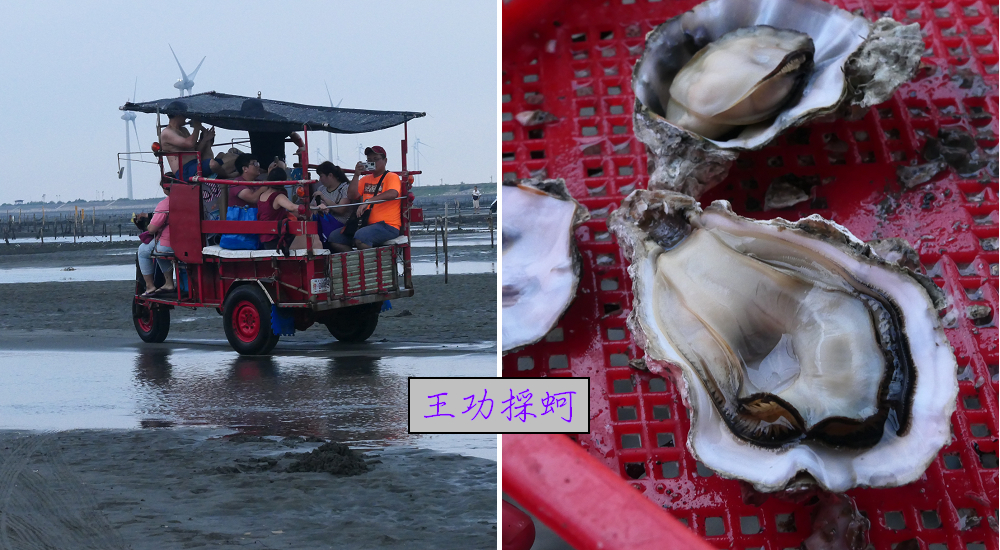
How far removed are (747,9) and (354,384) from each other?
92.7 inches

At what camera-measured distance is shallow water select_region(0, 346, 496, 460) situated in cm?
287

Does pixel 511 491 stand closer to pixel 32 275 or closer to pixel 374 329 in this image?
pixel 374 329

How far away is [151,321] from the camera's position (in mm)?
4035

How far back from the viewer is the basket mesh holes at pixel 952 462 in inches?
47.4

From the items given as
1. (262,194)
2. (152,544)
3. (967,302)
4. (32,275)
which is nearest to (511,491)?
(967,302)

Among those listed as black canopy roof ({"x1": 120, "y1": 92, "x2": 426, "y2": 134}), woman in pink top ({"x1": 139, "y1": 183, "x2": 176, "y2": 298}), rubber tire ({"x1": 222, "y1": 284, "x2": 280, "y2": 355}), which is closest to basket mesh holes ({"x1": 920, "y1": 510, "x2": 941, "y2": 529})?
black canopy roof ({"x1": 120, "y1": 92, "x2": 426, "y2": 134})

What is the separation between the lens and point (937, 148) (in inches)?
55.0

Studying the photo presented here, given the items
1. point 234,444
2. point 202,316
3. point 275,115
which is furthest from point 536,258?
point 202,316

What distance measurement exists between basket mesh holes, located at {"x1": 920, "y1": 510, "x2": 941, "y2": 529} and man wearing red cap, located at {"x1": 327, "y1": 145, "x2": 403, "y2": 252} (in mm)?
2504

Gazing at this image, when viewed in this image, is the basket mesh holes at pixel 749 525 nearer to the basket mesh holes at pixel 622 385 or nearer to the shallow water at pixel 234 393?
the basket mesh holes at pixel 622 385

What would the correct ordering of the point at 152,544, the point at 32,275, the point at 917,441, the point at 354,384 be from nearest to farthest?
the point at 917,441 → the point at 152,544 → the point at 354,384 → the point at 32,275

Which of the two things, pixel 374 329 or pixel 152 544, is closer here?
pixel 152 544

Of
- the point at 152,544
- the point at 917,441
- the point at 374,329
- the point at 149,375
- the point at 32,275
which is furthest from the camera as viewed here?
the point at 32,275

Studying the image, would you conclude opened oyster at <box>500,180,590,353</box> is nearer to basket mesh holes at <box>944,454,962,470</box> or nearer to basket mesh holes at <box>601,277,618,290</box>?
basket mesh holes at <box>601,277,618,290</box>
